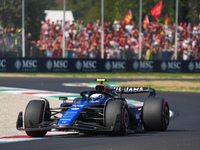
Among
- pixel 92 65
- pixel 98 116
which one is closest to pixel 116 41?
pixel 92 65

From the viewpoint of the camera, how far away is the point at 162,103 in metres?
10.7

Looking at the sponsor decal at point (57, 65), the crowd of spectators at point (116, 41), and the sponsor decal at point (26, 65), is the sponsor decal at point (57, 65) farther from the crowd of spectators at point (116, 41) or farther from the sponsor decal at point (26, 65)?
the crowd of spectators at point (116, 41)

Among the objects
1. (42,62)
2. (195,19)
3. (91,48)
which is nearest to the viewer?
(42,62)

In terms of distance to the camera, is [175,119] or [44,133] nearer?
[44,133]

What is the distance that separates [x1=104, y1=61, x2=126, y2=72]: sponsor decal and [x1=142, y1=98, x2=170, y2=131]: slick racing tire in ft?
82.4

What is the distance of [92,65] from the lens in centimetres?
3575

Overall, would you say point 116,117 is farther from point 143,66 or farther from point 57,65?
point 143,66

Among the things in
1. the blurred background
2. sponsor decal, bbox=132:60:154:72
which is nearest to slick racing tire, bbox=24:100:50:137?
the blurred background

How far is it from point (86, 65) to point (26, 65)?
4.27m

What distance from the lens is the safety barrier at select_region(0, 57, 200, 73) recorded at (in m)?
33.6

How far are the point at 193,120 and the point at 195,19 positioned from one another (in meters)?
38.9

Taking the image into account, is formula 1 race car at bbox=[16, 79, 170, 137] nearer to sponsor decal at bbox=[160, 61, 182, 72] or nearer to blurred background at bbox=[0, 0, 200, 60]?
blurred background at bbox=[0, 0, 200, 60]

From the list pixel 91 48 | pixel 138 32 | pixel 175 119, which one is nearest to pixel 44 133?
pixel 175 119

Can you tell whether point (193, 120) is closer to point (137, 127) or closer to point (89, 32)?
point (137, 127)
